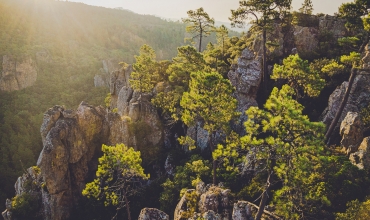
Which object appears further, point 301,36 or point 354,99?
point 301,36

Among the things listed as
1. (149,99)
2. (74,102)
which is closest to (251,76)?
(149,99)

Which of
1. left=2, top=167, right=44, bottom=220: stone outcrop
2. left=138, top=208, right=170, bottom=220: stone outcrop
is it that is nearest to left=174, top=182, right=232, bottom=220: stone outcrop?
left=138, top=208, right=170, bottom=220: stone outcrop

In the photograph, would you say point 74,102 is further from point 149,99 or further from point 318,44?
point 318,44

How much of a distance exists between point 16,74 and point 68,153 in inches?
2975

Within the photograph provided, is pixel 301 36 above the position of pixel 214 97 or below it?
above


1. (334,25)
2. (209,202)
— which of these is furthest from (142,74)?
(334,25)

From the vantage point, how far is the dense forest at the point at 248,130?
44.4 feet

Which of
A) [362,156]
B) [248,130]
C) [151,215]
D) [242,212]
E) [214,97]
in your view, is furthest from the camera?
[214,97]

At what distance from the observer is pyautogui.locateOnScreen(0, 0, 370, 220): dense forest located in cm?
1354

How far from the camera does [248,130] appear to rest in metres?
13.5

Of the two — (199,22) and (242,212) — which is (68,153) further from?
(199,22)

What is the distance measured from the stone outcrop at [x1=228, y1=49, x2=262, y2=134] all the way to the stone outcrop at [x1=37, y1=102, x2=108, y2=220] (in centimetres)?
1743

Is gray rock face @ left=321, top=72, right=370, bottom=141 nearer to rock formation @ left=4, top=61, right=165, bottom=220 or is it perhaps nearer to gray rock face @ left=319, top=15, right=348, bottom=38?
gray rock face @ left=319, top=15, right=348, bottom=38

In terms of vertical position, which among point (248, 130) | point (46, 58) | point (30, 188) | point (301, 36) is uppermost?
point (301, 36)
